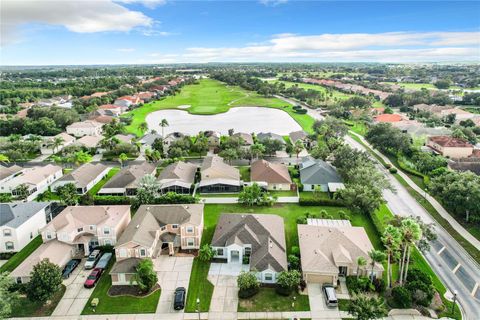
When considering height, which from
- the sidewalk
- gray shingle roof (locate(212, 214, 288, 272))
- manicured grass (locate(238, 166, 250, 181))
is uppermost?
gray shingle roof (locate(212, 214, 288, 272))

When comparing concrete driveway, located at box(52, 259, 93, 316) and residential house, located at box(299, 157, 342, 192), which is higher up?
residential house, located at box(299, 157, 342, 192)

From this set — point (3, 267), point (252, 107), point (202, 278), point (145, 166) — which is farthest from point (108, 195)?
→ point (252, 107)

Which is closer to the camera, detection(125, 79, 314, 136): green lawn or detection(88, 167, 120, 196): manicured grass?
detection(88, 167, 120, 196): manicured grass

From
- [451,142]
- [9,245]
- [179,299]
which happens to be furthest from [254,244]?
[451,142]

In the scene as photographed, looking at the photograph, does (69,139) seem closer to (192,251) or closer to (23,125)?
(23,125)

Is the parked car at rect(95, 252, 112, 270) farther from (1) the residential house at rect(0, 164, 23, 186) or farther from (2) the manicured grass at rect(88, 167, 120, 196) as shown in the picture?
(1) the residential house at rect(0, 164, 23, 186)

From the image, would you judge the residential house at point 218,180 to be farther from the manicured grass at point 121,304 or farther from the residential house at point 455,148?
the residential house at point 455,148

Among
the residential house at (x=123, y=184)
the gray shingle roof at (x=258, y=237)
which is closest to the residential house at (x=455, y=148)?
the gray shingle roof at (x=258, y=237)

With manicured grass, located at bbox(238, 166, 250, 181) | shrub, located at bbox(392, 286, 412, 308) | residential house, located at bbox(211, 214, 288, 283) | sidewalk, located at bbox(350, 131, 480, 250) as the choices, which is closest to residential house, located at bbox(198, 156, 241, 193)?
manicured grass, located at bbox(238, 166, 250, 181)
